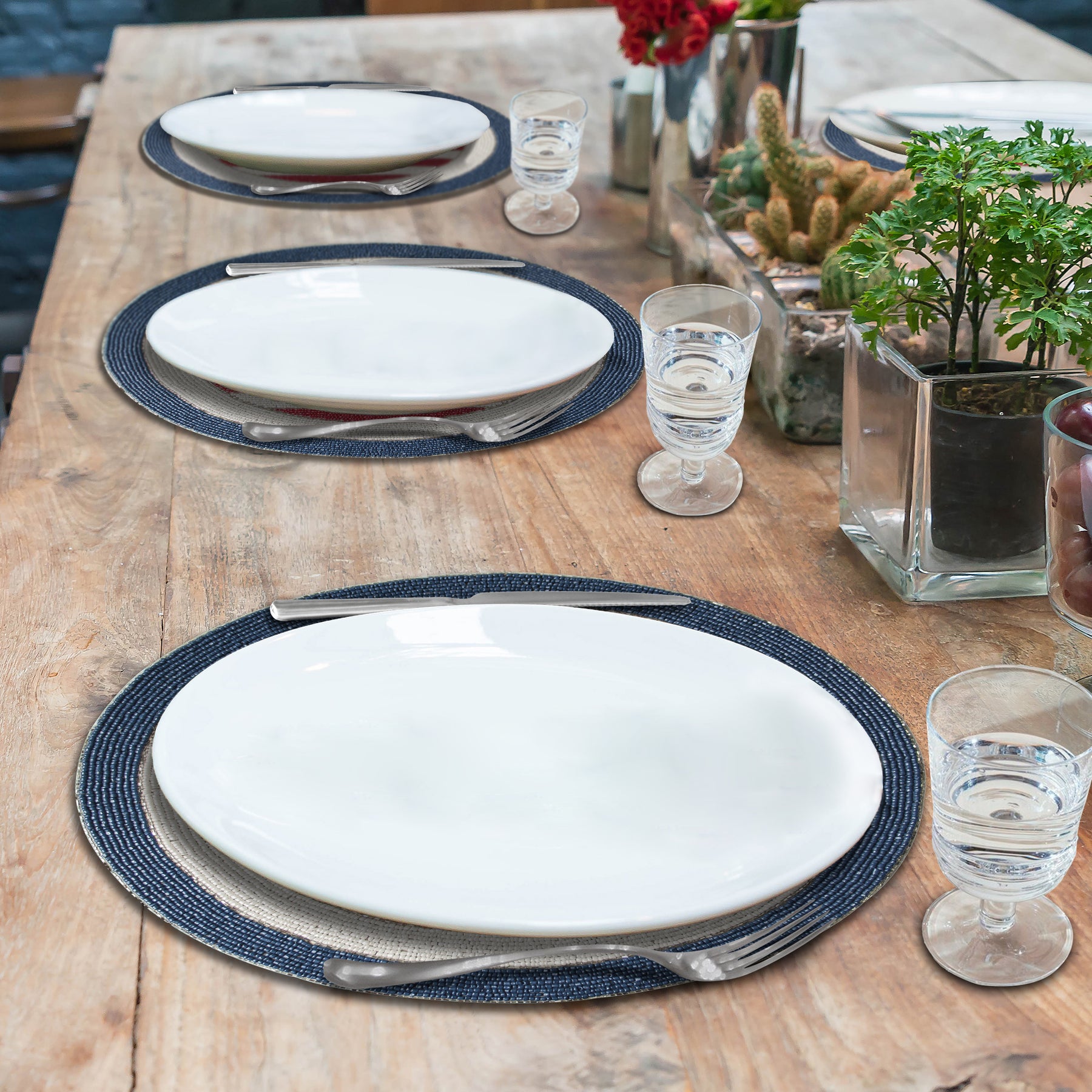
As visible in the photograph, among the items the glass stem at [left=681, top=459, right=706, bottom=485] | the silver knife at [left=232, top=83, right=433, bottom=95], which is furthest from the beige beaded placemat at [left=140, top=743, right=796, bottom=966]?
the silver knife at [left=232, top=83, right=433, bottom=95]

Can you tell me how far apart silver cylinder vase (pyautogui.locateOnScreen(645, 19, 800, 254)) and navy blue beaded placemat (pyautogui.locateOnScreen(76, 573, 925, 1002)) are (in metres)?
0.66

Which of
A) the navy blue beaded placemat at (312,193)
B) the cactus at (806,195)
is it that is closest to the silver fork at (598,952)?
the cactus at (806,195)

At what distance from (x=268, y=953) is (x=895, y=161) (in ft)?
3.91

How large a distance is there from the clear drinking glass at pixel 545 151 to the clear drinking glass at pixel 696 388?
47cm

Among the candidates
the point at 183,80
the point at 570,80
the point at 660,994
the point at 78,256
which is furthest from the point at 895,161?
the point at 660,994

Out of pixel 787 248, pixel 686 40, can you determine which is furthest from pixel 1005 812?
pixel 686 40

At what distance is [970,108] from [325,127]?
0.80m

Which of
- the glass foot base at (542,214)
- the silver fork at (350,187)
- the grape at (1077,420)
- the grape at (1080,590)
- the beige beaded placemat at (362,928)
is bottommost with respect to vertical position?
the beige beaded placemat at (362,928)

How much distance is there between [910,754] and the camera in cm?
65

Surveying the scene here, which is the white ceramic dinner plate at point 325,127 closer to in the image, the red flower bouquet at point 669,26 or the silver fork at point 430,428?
the red flower bouquet at point 669,26

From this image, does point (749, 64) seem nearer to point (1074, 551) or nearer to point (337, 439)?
point (337, 439)

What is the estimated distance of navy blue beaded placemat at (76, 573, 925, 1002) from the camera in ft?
1.75

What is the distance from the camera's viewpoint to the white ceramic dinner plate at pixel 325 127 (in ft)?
4.80

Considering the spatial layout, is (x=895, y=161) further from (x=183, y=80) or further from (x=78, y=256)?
(x=183, y=80)
